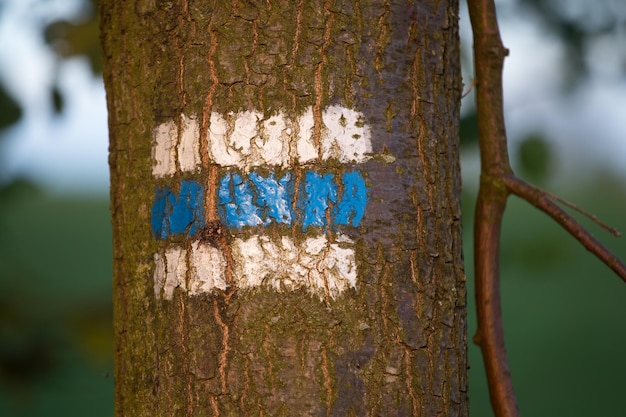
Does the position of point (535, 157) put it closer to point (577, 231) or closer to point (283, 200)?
point (577, 231)

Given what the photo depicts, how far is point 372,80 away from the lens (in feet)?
3.66

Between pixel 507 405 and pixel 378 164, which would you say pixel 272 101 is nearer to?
pixel 378 164

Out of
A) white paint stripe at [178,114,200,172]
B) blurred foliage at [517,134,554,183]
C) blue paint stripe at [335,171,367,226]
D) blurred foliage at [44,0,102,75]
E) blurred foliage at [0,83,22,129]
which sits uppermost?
blurred foliage at [44,0,102,75]

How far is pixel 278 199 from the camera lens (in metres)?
1.07

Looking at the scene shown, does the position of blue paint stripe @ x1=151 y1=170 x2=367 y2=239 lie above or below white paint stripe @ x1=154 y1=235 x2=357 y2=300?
above

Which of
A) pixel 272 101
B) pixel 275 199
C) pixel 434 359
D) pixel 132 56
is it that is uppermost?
pixel 132 56

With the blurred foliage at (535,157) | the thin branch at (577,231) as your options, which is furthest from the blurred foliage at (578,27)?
the thin branch at (577,231)

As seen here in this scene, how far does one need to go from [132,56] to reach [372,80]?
0.39 m

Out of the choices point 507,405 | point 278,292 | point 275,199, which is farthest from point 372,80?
point 507,405

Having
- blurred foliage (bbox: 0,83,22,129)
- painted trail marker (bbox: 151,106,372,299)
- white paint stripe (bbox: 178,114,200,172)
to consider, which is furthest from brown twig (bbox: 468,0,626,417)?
blurred foliage (bbox: 0,83,22,129)


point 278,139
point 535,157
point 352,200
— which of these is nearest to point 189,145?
point 278,139

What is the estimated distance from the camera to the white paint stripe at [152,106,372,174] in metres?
1.08

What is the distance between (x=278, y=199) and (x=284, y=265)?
0.09 meters

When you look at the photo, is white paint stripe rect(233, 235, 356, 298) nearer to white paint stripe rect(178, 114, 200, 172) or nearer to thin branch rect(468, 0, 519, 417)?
white paint stripe rect(178, 114, 200, 172)
